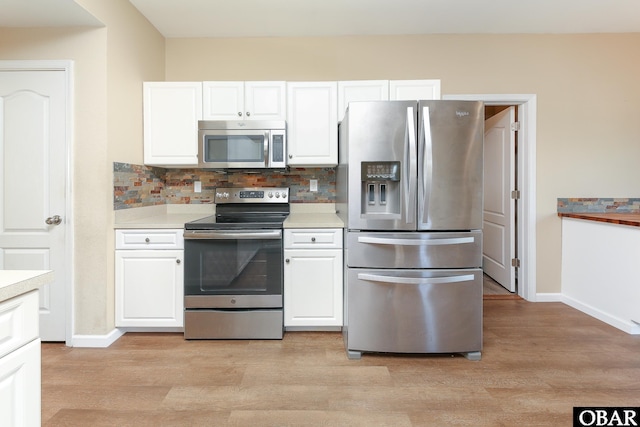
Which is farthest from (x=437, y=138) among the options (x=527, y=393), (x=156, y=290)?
(x=156, y=290)

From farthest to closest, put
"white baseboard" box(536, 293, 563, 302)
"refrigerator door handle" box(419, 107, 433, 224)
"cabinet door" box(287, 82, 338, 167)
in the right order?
"white baseboard" box(536, 293, 563, 302) → "cabinet door" box(287, 82, 338, 167) → "refrigerator door handle" box(419, 107, 433, 224)

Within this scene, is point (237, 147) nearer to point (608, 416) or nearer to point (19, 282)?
point (19, 282)

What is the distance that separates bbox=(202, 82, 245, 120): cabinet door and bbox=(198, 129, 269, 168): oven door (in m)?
0.22

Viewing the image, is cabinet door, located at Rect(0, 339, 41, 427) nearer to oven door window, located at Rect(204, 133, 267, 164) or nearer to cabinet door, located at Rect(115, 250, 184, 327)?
cabinet door, located at Rect(115, 250, 184, 327)

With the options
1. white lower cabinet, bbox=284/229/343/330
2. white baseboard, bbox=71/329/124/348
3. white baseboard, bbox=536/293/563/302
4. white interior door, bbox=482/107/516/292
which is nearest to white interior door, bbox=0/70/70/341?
white baseboard, bbox=71/329/124/348

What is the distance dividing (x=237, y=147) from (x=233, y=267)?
988mm

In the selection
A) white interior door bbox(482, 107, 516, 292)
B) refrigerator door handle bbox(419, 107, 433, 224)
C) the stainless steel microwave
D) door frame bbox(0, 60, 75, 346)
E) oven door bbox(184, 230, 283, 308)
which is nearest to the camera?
refrigerator door handle bbox(419, 107, 433, 224)

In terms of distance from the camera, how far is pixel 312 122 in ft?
9.45

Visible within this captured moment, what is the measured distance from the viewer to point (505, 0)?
2.65 m

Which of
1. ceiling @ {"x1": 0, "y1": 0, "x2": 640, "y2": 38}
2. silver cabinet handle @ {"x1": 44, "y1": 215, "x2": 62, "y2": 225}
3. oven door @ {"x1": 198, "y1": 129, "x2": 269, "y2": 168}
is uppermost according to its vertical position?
ceiling @ {"x1": 0, "y1": 0, "x2": 640, "y2": 38}

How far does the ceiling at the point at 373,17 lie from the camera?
2.69 meters

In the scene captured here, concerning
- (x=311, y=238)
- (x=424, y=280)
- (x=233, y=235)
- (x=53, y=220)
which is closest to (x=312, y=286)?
(x=311, y=238)

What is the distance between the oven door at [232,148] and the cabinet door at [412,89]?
46.8 inches

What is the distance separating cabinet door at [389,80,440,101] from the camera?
2.84 meters
